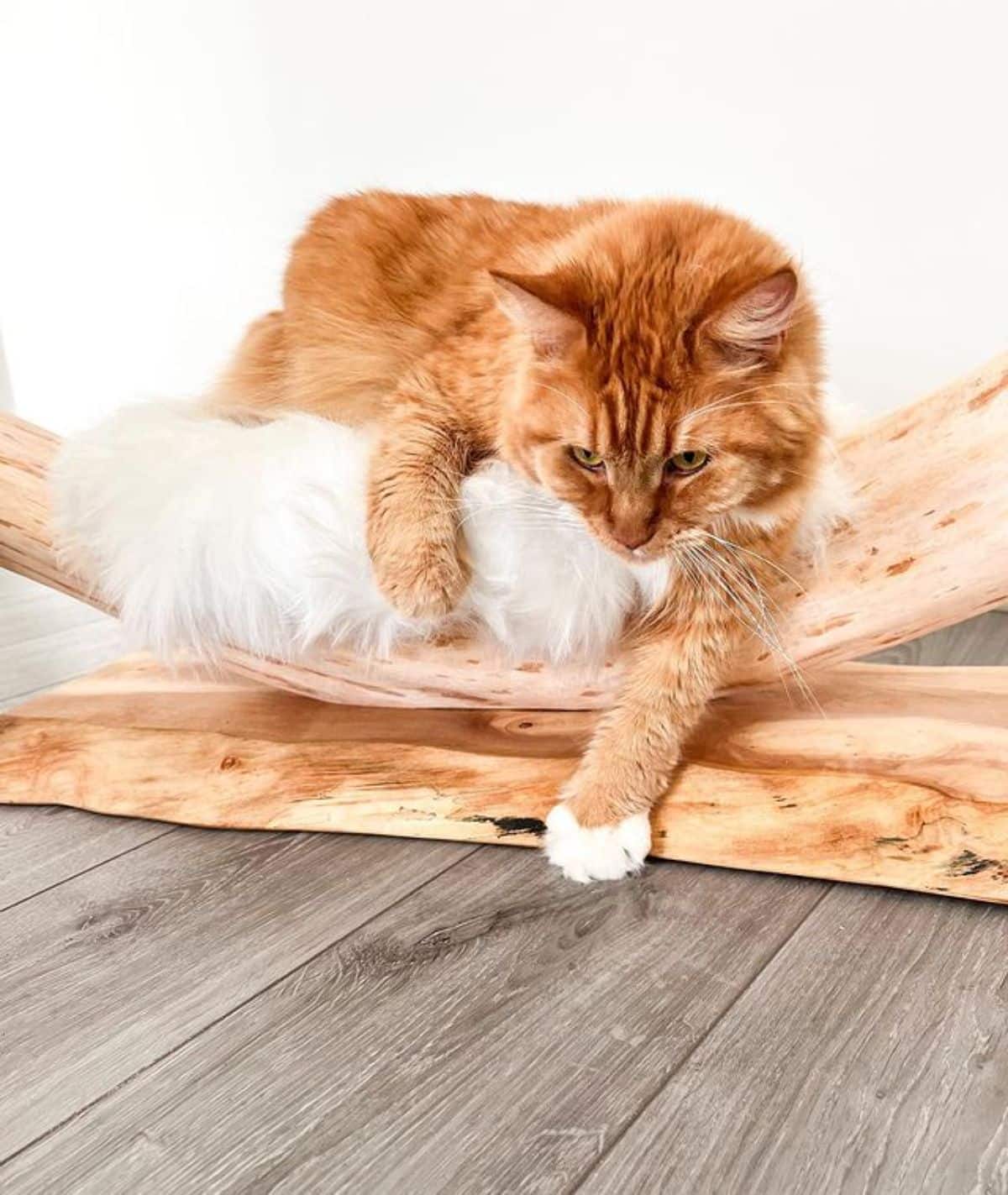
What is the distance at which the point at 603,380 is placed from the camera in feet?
3.67

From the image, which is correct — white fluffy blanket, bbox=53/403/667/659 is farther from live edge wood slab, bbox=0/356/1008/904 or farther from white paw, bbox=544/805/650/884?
white paw, bbox=544/805/650/884

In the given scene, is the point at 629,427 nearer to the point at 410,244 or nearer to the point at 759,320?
the point at 759,320

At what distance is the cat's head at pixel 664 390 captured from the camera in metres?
1.08

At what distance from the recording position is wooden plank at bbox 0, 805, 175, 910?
3.93 ft

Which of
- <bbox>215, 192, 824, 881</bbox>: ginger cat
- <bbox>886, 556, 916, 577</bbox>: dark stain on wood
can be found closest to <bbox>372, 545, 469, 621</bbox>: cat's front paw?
<bbox>215, 192, 824, 881</bbox>: ginger cat

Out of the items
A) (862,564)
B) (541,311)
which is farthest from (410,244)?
(862,564)

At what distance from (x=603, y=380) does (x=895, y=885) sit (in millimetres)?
599

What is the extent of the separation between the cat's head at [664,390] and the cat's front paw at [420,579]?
0.46 ft

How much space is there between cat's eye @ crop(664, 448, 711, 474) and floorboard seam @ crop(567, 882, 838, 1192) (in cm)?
46

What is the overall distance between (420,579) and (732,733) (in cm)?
43

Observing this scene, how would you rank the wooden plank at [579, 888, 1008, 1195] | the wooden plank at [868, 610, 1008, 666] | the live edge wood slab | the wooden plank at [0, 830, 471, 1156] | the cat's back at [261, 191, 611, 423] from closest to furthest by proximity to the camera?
the wooden plank at [579, 888, 1008, 1195], the wooden plank at [0, 830, 471, 1156], the live edge wood slab, the cat's back at [261, 191, 611, 423], the wooden plank at [868, 610, 1008, 666]

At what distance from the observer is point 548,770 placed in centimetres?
127

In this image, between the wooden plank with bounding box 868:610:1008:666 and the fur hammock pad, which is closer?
the fur hammock pad

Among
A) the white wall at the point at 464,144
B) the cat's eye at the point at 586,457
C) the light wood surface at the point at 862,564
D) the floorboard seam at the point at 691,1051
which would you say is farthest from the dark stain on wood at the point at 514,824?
the white wall at the point at 464,144
